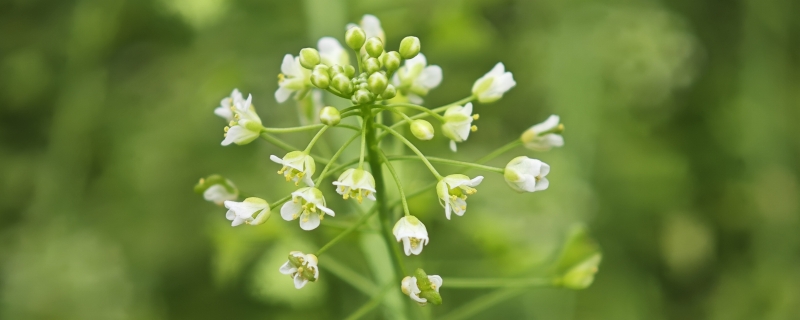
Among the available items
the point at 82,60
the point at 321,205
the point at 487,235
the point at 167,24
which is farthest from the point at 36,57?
the point at 321,205

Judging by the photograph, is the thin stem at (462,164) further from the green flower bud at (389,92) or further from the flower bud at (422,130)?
the green flower bud at (389,92)

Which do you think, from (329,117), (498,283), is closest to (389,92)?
(329,117)

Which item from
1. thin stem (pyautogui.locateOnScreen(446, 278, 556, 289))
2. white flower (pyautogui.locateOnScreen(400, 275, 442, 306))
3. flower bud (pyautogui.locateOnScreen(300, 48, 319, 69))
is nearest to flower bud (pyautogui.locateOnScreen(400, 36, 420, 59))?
flower bud (pyautogui.locateOnScreen(300, 48, 319, 69))

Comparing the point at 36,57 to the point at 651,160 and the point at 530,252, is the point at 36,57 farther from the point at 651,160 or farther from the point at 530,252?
the point at 651,160

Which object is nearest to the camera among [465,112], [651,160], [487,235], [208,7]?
[465,112]

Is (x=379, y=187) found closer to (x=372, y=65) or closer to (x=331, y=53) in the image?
(x=372, y=65)

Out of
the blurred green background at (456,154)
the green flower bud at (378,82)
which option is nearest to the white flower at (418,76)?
the green flower bud at (378,82)

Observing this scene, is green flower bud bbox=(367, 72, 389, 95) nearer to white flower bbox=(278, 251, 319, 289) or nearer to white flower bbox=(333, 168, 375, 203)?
white flower bbox=(333, 168, 375, 203)
